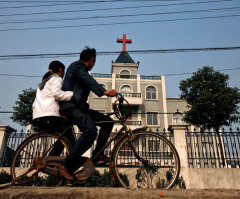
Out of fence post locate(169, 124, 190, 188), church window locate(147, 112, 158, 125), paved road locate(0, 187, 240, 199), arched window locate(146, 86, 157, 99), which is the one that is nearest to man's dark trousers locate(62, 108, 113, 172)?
paved road locate(0, 187, 240, 199)

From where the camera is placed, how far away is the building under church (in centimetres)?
2531

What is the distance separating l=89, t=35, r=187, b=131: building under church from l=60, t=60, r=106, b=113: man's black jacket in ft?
73.3

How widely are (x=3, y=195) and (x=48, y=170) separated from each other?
0.85 meters

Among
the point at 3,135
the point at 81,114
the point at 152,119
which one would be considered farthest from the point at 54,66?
the point at 152,119

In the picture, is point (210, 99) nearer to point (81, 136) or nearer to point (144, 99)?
point (144, 99)

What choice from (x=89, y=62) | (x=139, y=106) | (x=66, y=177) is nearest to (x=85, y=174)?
(x=66, y=177)

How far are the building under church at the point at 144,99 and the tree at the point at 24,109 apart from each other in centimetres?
797

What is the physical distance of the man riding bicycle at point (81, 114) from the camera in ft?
7.73

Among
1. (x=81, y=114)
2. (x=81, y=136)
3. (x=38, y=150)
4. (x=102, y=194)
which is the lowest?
(x=102, y=194)

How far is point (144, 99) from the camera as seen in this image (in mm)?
26516

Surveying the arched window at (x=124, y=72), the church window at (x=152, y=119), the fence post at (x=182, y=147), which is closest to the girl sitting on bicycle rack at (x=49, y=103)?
the fence post at (x=182, y=147)

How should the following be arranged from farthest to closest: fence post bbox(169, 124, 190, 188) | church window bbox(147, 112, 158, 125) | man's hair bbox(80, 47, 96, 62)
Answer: church window bbox(147, 112, 158, 125) → fence post bbox(169, 124, 190, 188) → man's hair bbox(80, 47, 96, 62)

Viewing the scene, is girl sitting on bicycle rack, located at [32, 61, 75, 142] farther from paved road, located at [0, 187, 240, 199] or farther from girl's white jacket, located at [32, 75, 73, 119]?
paved road, located at [0, 187, 240, 199]

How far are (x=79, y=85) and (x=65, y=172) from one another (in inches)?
46.8
